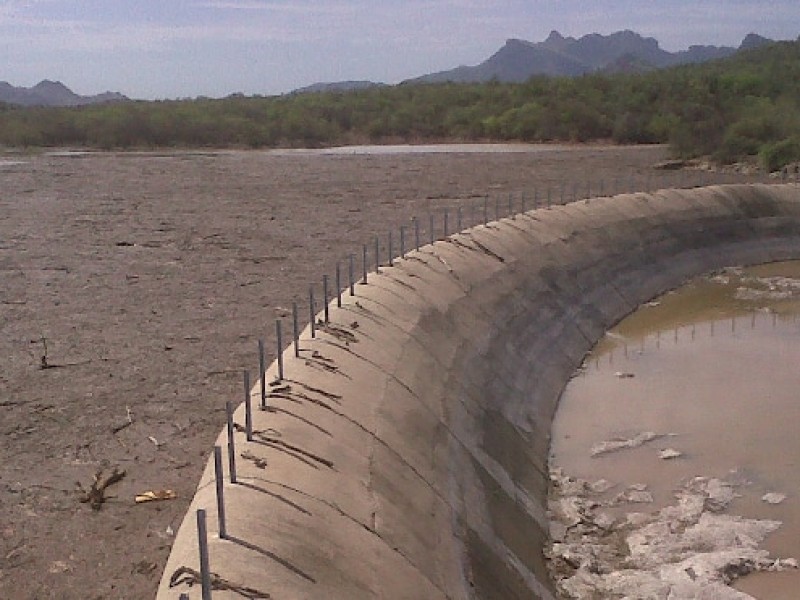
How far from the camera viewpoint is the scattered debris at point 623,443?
1266cm

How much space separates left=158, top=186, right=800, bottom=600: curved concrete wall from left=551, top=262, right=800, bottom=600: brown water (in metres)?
0.58

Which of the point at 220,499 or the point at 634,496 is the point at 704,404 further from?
the point at 220,499

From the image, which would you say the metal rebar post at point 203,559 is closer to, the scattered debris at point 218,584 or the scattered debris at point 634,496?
the scattered debris at point 218,584

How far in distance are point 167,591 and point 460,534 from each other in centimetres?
341

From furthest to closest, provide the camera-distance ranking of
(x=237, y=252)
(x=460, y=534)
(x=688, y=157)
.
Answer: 1. (x=688, y=157)
2. (x=237, y=252)
3. (x=460, y=534)

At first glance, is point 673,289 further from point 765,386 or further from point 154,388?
point 154,388

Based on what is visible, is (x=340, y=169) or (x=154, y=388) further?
(x=340, y=169)

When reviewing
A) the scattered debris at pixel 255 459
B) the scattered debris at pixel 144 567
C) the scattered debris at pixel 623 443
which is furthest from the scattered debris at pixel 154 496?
the scattered debris at pixel 623 443

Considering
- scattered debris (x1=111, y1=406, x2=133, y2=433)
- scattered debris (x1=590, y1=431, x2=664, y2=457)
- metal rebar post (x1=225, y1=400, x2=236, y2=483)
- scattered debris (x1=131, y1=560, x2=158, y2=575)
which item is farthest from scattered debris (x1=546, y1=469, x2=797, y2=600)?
scattered debris (x1=111, y1=406, x2=133, y2=433)

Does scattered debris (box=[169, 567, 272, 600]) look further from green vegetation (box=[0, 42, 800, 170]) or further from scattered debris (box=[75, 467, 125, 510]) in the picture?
green vegetation (box=[0, 42, 800, 170])

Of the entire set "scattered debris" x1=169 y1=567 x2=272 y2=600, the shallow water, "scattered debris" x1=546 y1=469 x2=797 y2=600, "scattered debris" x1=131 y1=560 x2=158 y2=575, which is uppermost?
the shallow water

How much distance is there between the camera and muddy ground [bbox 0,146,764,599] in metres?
8.33

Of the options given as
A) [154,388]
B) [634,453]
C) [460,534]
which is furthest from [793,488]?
[154,388]

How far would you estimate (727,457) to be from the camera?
12234 millimetres
